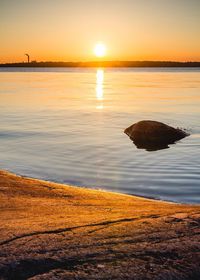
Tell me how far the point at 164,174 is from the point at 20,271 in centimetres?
857

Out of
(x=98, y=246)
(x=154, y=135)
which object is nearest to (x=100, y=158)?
(x=154, y=135)

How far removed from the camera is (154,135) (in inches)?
658

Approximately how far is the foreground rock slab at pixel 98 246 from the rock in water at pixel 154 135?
36.4ft

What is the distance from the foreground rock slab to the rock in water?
11082mm

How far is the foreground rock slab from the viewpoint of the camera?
3.30 metres

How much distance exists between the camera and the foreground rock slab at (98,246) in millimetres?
3305

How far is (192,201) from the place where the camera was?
9.07 meters

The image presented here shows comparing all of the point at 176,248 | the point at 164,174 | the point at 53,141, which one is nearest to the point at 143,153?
the point at 164,174

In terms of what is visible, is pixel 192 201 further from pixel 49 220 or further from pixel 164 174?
pixel 49 220

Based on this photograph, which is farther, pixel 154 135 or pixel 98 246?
pixel 154 135

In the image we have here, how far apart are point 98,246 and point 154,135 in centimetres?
1320

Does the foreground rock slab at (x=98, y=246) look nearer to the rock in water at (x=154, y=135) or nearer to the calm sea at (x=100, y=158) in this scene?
the calm sea at (x=100, y=158)

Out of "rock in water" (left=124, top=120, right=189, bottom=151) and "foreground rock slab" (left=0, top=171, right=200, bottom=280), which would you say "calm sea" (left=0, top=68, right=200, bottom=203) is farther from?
"foreground rock slab" (left=0, top=171, right=200, bottom=280)

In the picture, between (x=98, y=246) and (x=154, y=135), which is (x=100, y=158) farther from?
(x=98, y=246)
